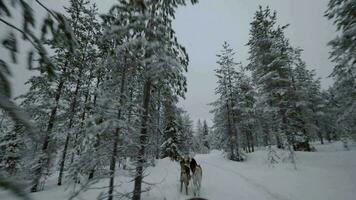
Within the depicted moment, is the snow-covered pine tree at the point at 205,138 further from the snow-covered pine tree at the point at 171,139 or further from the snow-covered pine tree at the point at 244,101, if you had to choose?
the snow-covered pine tree at the point at 171,139

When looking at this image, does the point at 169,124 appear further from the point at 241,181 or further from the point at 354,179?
the point at 354,179

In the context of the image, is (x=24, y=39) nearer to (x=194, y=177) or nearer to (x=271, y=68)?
(x=194, y=177)

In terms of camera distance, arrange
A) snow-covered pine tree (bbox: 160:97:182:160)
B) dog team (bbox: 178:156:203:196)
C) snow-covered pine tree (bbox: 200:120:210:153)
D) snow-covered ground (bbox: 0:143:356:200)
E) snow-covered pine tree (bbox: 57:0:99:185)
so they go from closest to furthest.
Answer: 1. snow-covered ground (bbox: 0:143:356:200)
2. dog team (bbox: 178:156:203:196)
3. snow-covered pine tree (bbox: 57:0:99:185)
4. snow-covered pine tree (bbox: 160:97:182:160)
5. snow-covered pine tree (bbox: 200:120:210:153)

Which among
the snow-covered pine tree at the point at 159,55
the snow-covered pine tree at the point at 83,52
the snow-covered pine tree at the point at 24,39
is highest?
the snow-covered pine tree at the point at 83,52

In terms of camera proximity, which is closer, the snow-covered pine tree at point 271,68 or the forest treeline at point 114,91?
the forest treeline at point 114,91

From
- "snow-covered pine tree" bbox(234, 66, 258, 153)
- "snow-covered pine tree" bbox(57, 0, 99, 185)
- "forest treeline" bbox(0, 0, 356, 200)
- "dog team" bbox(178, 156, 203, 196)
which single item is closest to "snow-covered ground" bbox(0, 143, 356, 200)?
"dog team" bbox(178, 156, 203, 196)

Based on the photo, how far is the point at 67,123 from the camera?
13633mm

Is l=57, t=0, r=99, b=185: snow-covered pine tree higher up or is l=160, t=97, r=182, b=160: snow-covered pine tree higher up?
l=57, t=0, r=99, b=185: snow-covered pine tree

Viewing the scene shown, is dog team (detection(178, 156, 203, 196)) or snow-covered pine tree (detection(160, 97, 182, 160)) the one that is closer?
dog team (detection(178, 156, 203, 196))

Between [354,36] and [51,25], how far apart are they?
31.2 ft

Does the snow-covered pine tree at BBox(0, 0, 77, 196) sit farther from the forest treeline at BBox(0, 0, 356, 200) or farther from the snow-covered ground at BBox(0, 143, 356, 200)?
the snow-covered ground at BBox(0, 143, 356, 200)

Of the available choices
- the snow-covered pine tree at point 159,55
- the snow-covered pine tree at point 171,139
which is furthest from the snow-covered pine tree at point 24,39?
the snow-covered pine tree at point 171,139

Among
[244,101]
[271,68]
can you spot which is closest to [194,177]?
[271,68]

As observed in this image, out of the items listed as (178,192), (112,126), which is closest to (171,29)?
(112,126)
